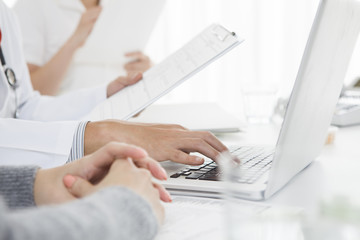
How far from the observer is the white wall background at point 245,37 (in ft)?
8.93

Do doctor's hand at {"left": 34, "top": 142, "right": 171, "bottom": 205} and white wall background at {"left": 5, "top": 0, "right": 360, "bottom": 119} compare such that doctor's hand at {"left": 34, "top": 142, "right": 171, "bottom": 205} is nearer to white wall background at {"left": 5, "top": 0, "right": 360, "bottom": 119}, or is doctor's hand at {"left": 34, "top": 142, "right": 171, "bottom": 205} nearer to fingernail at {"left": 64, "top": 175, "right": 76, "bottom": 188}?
fingernail at {"left": 64, "top": 175, "right": 76, "bottom": 188}

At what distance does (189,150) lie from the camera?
2.50 ft

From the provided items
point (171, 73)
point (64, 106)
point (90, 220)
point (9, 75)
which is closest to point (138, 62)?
point (64, 106)

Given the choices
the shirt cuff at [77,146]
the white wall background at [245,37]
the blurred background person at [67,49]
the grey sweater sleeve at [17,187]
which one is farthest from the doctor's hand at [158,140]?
the white wall background at [245,37]

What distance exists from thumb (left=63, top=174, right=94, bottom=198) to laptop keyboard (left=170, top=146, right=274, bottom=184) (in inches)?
8.1

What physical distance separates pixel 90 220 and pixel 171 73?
0.63m

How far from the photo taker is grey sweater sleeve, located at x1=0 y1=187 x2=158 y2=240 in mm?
312

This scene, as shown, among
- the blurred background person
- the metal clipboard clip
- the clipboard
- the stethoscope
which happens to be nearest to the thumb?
the clipboard

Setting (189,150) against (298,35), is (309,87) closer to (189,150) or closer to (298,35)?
(189,150)

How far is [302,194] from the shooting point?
0.61 meters

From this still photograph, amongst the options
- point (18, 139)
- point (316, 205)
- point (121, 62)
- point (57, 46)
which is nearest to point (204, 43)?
point (18, 139)

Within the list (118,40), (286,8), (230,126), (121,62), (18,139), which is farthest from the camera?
(286,8)

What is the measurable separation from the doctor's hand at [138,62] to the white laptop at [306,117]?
3.51ft

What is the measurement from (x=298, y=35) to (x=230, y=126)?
1754 mm
